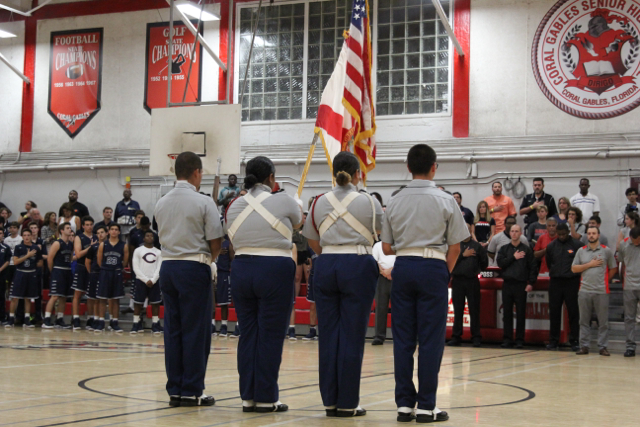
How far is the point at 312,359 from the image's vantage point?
380 inches

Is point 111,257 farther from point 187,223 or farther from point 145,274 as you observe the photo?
point 187,223

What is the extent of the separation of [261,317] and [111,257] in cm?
1016

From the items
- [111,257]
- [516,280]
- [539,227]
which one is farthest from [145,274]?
[539,227]

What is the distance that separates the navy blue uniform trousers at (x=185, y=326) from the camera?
563 centimetres

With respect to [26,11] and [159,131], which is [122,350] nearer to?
[159,131]

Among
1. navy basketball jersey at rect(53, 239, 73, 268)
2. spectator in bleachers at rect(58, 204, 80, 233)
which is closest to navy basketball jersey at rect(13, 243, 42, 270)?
navy basketball jersey at rect(53, 239, 73, 268)

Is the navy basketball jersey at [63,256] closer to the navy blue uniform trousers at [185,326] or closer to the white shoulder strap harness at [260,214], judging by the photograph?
the navy blue uniform trousers at [185,326]

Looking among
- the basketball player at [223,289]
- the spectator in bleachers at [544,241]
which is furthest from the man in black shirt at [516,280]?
the basketball player at [223,289]

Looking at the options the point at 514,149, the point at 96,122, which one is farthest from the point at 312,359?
the point at 96,122

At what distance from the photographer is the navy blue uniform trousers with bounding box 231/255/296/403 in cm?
547

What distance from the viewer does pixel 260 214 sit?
5.61m

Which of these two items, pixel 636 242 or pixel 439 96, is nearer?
pixel 636 242

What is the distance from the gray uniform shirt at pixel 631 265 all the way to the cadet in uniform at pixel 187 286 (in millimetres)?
7984

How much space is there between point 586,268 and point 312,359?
15.4ft
